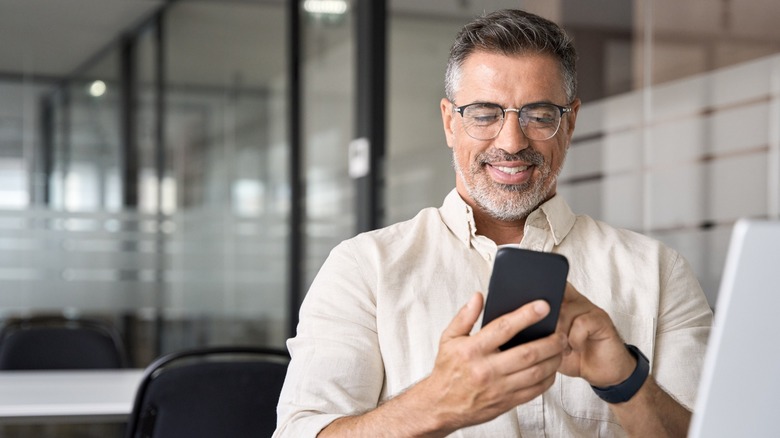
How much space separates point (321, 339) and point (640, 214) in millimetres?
1610

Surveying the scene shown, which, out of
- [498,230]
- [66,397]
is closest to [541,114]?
[498,230]

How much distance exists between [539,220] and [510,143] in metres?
0.17

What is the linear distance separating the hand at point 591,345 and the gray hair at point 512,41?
595 mm

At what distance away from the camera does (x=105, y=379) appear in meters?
3.26

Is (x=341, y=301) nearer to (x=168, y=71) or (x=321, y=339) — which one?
(x=321, y=339)

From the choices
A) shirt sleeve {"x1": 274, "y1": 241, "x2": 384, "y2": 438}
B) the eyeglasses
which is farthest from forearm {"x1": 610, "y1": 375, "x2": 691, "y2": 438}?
the eyeglasses

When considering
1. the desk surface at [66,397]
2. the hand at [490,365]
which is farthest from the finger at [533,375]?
the desk surface at [66,397]

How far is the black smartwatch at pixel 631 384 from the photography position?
1338 millimetres

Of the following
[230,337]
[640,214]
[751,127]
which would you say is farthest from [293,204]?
[751,127]

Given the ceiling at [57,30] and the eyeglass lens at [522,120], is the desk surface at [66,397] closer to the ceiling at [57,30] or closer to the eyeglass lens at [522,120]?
the eyeglass lens at [522,120]

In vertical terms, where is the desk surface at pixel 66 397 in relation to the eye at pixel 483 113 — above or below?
below

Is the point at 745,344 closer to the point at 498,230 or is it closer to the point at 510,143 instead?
the point at 510,143

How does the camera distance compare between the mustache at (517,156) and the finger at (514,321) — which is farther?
the mustache at (517,156)

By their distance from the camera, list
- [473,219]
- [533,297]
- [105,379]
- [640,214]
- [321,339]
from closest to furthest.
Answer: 1. [533,297]
2. [321,339]
3. [473,219]
4. [640,214]
5. [105,379]
